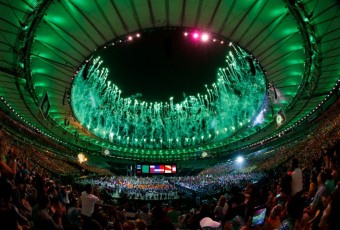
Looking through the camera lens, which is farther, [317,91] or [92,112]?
[92,112]

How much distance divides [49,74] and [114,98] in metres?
20.6

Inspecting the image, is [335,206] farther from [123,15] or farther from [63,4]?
[123,15]

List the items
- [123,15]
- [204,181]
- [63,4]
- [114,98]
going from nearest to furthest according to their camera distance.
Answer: [63,4] → [123,15] → [204,181] → [114,98]

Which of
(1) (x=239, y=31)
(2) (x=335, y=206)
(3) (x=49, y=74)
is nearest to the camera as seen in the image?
(2) (x=335, y=206)

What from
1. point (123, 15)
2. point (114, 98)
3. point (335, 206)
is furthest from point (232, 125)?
point (335, 206)

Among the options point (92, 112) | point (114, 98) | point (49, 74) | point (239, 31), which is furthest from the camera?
point (114, 98)

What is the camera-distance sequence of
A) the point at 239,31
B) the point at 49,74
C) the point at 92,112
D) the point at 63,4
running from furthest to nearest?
the point at 92,112
the point at 49,74
the point at 239,31
the point at 63,4

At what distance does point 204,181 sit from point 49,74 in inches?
847

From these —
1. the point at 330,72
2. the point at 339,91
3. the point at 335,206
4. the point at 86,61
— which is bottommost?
the point at 335,206

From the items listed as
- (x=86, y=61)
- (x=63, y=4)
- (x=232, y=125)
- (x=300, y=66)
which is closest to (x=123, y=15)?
(x=63, y=4)

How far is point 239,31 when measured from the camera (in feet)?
81.3

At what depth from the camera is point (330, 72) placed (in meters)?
26.2

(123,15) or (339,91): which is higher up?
(123,15)

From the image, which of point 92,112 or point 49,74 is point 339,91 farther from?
point 92,112
